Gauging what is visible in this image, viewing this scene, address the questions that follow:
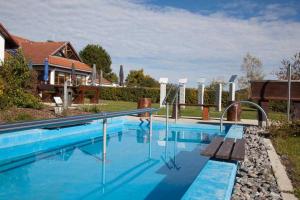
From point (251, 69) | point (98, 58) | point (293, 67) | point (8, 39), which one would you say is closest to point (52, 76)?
point (8, 39)

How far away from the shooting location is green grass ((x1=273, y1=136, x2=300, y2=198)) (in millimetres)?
5290

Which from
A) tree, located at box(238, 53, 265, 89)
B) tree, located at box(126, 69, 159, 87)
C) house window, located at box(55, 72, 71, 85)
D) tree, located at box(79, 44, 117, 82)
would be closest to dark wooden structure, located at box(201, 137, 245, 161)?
house window, located at box(55, 72, 71, 85)

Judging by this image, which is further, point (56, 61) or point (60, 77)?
point (60, 77)

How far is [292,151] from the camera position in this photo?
777 cm

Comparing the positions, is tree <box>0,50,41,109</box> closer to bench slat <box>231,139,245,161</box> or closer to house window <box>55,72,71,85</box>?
bench slat <box>231,139,245,161</box>

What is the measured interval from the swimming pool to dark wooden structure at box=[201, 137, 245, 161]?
15.1 inches

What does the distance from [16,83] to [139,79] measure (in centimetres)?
4349

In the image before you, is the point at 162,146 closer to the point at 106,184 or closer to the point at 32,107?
the point at 106,184

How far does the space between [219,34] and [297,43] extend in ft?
20.3

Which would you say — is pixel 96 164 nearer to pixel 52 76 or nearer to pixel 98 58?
pixel 52 76

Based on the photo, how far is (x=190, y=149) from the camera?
33.3 feet

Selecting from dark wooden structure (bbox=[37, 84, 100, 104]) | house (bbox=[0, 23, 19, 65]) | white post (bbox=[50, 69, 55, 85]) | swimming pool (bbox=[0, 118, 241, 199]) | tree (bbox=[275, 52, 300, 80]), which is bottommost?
swimming pool (bbox=[0, 118, 241, 199])

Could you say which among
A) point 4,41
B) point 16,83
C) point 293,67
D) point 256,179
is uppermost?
point 4,41

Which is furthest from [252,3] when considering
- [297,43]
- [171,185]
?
[171,185]
